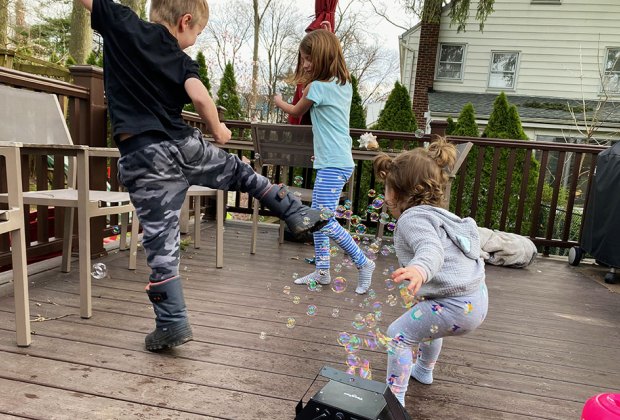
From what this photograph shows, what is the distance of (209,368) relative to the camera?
1696mm

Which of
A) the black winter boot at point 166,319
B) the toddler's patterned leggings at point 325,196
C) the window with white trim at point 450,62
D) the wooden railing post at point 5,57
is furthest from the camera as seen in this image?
the window with white trim at point 450,62

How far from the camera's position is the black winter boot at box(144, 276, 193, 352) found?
176 centimetres

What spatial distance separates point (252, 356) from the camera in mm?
1822

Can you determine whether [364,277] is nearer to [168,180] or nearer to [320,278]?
[320,278]

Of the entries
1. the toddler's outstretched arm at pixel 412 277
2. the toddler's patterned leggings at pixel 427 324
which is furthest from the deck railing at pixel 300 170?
the toddler's outstretched arm at pixel 412 277

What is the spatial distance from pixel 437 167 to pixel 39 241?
2.64 m

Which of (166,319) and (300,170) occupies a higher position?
(300,170)

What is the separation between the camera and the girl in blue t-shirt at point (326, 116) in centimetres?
267

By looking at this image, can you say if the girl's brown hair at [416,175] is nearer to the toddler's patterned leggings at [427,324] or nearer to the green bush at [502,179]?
the toddler's patterned leggings at [427,324]

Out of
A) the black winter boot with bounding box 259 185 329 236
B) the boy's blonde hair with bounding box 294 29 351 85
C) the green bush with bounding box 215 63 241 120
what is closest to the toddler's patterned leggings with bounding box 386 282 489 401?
the black winter boot with bounding box 259 185 329 236

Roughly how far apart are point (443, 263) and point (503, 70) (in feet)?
37.9

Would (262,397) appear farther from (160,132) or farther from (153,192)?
(160,132)

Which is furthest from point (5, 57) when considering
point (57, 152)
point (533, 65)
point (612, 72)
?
point (612, 72)

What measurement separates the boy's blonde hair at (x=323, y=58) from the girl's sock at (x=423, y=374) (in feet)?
5.80
